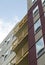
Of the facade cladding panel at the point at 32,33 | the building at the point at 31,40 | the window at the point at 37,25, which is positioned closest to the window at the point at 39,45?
the building at the point at 31,40

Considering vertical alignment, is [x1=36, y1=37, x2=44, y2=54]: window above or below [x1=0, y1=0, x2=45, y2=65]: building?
below

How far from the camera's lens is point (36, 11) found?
2877cm

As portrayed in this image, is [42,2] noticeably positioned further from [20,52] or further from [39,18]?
[20,52]

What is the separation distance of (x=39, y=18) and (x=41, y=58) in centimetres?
587

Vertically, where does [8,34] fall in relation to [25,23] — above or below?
above

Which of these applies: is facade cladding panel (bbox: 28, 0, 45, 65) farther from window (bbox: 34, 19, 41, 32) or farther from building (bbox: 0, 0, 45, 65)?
window (bbox: 34, 19, 41, 32)

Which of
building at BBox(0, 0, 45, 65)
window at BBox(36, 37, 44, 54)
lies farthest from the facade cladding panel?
window at BBox(36, 37, 44, 54)

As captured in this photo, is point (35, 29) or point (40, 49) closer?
point (40, 49)

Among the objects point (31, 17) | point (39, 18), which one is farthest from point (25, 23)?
point (39, 18)

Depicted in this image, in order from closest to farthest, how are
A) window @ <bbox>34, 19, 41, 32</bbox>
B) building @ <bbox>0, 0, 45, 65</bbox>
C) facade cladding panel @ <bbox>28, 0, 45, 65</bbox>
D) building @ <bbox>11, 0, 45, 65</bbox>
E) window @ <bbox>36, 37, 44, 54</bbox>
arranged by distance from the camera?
building @ <bbox>11, 0, 45, 65</bbox>
window @ <bbox>36, 37, 44, 54</bbox>
building @ <bbox>0, 0, 45, 65</bbox>
facade cladding panel @ <bbox>28, 0, 45, 65</bbox>
window @ <bbox>34, 19, 41, 32</bbox>

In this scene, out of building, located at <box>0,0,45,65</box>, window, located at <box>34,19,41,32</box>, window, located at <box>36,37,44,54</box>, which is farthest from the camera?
window, located at <box>34,19,41,32</box>

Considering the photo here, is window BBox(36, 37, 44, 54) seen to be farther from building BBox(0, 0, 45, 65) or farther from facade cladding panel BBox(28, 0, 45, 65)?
facade cladding panel BBox(28, 0, 45, 65)

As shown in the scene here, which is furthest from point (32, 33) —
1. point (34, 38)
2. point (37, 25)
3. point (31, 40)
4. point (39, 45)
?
point (39, 45)

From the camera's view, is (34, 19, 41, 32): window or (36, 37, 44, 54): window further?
(34, 19, 41, 32): window
